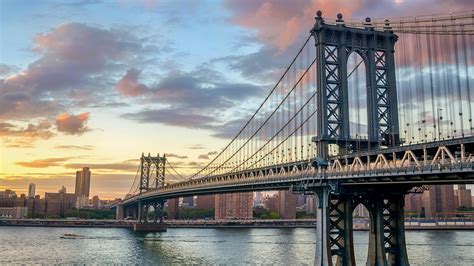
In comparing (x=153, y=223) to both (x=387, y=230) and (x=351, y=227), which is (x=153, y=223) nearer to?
(x=351, y=227)

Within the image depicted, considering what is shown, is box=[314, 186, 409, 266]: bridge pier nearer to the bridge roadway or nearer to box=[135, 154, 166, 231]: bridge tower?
the bridge roadway

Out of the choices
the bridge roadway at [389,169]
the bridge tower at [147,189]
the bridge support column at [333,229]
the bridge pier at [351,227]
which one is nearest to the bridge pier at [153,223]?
the bridge tower at [147,189]

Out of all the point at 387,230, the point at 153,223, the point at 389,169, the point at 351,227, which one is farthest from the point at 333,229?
the point at 153,223

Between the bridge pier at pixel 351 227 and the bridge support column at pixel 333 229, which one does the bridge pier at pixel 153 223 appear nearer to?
the bridge support column at pixel 333 229

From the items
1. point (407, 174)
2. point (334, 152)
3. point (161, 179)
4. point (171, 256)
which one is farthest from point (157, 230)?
point (407, 174)

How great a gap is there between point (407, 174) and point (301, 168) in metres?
16.9

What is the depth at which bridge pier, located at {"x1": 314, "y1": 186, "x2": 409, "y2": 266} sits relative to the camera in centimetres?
4231

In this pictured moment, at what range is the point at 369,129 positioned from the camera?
45.6m

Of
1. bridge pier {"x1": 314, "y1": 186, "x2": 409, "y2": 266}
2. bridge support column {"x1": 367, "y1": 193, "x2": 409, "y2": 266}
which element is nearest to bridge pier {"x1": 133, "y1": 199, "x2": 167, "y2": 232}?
bridge pier {"x1": 314, "y1": 186, "x2": 409, "y2": 266}

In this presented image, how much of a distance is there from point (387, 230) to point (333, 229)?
4767 mm

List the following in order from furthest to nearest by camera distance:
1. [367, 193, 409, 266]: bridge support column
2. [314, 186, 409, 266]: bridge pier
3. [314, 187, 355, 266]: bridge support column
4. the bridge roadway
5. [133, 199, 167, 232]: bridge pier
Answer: [133, 199, 167, 232]: bridge pier, [367, 193, 409, 266]: bridge support column, [314, 186, 409, 266]: bridge pier, [314, 187, 355, 266]: bridge support column, the bridge roadway

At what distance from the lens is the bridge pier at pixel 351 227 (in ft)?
139

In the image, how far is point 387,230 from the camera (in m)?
44.5

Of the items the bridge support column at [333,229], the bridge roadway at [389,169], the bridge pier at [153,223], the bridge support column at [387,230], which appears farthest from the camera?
the bridge pier at [153,223]
